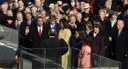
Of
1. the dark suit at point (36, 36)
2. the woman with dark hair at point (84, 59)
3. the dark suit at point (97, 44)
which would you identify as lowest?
the woman with dark hair at point (84, 59)

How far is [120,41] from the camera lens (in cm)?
1698

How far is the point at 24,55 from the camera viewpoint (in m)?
14.7

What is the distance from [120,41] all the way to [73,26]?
1596 millimetres

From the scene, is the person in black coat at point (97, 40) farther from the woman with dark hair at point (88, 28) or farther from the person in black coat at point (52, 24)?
the person in black coat at point (52, 24)

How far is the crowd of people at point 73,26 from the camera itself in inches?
656

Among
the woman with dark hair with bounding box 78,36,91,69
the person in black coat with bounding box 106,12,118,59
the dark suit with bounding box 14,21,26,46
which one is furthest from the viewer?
the dark suit with bounding box 14,21,26,46

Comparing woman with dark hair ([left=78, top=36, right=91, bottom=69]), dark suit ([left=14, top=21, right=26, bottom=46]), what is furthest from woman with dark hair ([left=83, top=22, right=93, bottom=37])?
dark suit ([left=14, top=21, right=26, bottom=46])

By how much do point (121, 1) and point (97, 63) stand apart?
613 centimetres

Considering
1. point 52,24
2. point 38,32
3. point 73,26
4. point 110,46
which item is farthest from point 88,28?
point 38,32

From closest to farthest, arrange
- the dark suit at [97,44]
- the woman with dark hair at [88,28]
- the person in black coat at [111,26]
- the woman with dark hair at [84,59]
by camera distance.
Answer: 1. the woman with dark hair at [84,59]
2. the dark suit at [97,44]
3. the woman with dark hair at [88,28]
4. the person in black coat at [111,26]

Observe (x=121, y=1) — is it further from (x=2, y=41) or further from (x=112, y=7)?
(x=2, y=41)

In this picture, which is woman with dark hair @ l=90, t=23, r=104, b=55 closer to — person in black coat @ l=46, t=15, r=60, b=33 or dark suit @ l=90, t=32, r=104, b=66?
dark suit @ l=90, t=32, r=104, b=66

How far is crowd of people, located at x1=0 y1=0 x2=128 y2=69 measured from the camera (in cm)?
1667

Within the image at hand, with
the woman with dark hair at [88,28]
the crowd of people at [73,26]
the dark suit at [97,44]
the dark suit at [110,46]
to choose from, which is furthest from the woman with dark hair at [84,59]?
the dark suit at [110,46]
